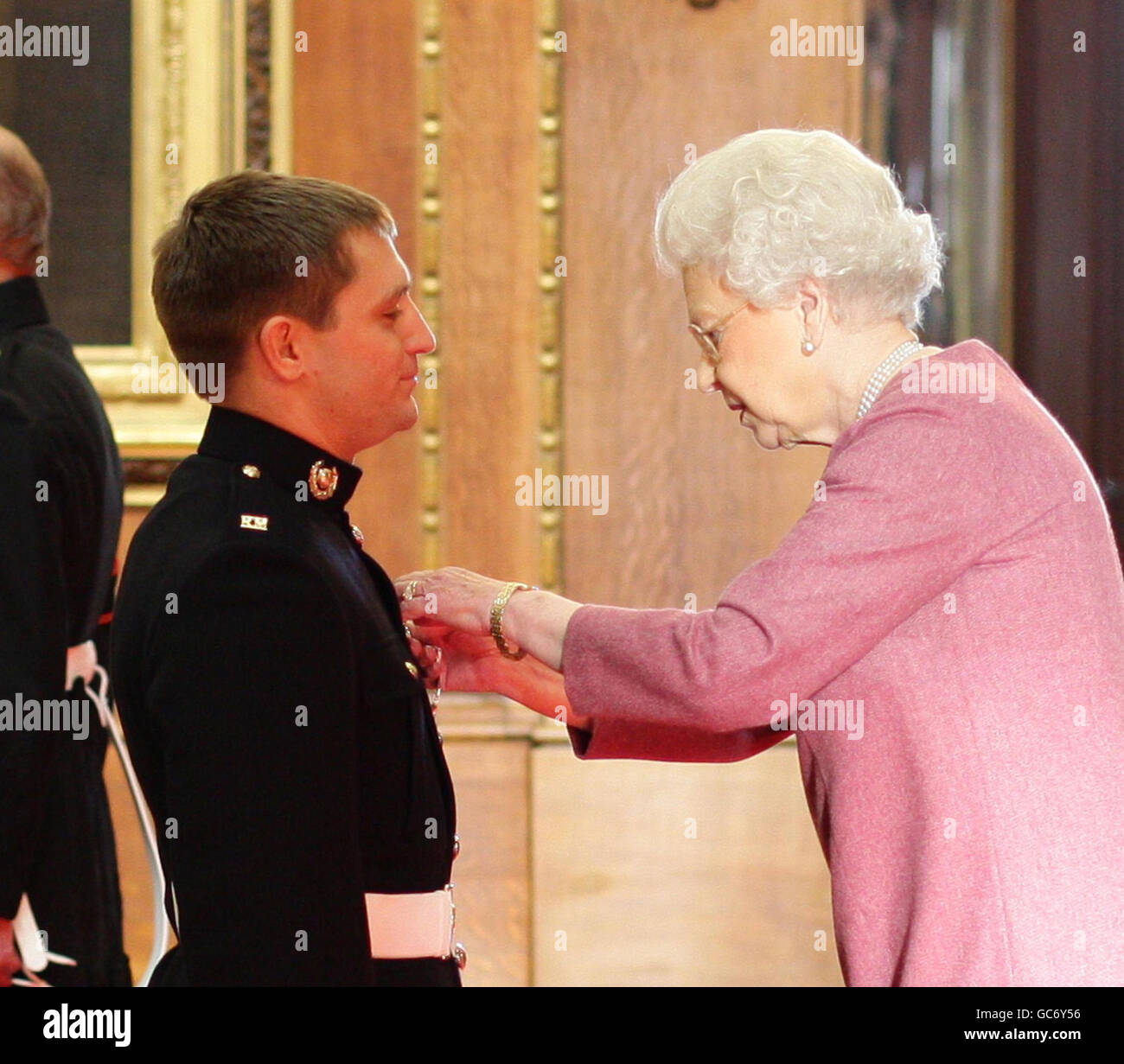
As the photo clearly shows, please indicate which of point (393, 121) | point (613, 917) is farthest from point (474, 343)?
point (613, 917)

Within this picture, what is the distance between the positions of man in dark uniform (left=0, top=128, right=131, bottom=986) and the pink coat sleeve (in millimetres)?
1384

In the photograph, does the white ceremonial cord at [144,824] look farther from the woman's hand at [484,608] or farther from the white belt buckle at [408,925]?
the white belt buckle at [408,925]

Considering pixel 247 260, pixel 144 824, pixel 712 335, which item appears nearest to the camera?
pixel 247 260

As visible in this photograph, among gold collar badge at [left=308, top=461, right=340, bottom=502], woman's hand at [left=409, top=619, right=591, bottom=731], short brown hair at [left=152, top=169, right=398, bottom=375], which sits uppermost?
short brown hair at [left=152, top=169, right=398, bottom=375]

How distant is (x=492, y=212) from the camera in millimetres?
3418

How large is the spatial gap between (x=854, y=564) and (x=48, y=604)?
158 centimetres

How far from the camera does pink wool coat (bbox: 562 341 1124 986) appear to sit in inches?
58.3

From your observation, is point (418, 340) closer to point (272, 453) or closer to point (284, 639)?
point (272, 453)

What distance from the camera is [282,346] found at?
1.61 meters

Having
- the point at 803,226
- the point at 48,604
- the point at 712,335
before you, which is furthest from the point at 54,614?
the point at 803,226

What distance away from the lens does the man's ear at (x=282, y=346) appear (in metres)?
1.60

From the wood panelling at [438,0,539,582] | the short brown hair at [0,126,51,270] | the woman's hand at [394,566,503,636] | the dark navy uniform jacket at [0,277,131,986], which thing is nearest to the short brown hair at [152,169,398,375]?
the woman's hand at [394,566,503,636]

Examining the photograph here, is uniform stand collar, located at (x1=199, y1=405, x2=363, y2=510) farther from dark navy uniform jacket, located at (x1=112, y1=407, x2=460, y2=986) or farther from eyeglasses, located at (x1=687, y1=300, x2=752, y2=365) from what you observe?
eyeglasses, located at (x1=687, y1=300, x2=752, y2=365)
